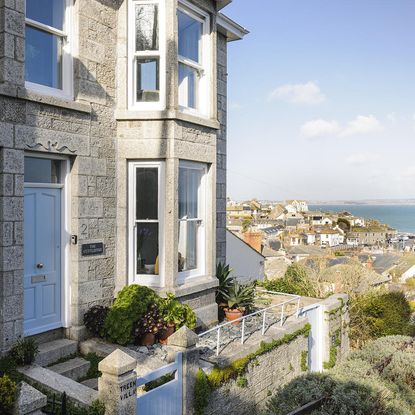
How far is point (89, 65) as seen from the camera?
763cm

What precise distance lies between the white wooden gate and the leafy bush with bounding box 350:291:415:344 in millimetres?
9882

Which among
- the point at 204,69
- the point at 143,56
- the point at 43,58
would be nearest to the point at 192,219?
the point at 204,69

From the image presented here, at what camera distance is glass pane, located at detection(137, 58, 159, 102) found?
8.32 m

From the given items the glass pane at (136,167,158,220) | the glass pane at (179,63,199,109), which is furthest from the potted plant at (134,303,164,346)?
the glass pane at (179,63,199,109)

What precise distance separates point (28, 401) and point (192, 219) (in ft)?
16.7

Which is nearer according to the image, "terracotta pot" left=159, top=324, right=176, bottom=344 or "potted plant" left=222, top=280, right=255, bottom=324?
"terracotta pot" left=159, top=324, right=176, bottom=344

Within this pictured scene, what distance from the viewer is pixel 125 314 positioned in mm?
7242

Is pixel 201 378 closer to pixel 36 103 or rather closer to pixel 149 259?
pixel 149 259

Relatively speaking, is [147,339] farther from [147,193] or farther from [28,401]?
[28,401]

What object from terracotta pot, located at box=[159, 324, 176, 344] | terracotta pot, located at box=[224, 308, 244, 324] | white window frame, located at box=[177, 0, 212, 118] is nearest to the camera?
terracotta pot, located at box=[159, 324, 176, 344]

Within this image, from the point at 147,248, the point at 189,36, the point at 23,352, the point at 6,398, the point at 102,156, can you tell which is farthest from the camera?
the point at 189,36

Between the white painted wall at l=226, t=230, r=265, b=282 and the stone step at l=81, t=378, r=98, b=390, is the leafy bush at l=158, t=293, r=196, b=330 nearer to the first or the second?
the stone step at l=81, t=378, r=98, b=390

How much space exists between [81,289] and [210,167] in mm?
3674

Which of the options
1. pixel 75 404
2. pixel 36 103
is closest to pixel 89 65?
pixel 36 103
